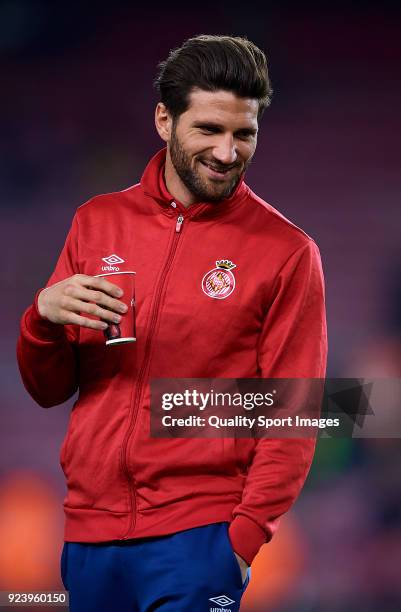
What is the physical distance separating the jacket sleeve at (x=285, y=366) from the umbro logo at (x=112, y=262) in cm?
33

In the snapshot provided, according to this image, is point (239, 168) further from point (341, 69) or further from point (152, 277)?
point (341, 69)

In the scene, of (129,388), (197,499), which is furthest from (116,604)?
(129,388)

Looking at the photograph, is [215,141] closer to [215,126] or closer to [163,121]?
[215,126]

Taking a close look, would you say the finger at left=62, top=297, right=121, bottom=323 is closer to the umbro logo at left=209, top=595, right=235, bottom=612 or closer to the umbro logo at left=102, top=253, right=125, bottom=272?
the umbro logo at left=102, top=253, right=125, bottom=272

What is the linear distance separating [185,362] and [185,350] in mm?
24

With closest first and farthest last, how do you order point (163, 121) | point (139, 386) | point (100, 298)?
point (100, 298), point (139, 386), point (163, 121)

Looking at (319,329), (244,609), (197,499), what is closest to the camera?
(197,499)

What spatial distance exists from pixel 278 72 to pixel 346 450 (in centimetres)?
135

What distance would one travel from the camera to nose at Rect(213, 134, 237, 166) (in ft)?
7.59

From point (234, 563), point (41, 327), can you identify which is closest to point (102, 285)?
point (41, 327)

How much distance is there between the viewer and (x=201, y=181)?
7.85ft

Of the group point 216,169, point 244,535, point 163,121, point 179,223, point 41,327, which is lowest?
point 244,535

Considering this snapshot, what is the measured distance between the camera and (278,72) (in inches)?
161

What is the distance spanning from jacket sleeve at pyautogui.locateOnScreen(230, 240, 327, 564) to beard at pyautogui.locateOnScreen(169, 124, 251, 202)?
7.9 inches
